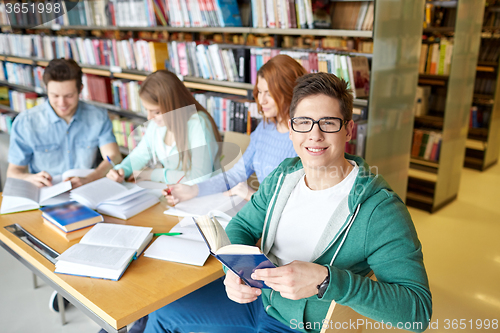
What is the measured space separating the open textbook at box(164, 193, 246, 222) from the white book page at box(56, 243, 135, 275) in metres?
0.29

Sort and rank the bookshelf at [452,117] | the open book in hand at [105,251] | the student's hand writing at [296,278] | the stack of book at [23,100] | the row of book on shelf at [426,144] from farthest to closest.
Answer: the stack of book at [23,100] < the row of book on shelf at [426,144] < the bookshelf at [452,117] < the open book in hand at [105,251] < the student's hand writing at [296,278]

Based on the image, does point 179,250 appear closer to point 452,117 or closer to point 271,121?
point 271,121

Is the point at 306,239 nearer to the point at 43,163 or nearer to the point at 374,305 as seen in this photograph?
the point at 374,305

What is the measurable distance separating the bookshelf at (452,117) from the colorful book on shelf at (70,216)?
2.95 metres

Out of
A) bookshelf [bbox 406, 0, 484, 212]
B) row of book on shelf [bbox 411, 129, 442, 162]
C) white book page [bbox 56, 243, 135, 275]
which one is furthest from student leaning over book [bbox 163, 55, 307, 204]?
row of book on shelf [bbox 411, 129, 442, 162]

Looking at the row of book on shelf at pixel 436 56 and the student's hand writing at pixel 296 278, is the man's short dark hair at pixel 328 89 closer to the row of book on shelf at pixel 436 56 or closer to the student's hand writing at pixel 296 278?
the student's hand writing at pixel 296 278

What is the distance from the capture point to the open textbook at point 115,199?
173 cm

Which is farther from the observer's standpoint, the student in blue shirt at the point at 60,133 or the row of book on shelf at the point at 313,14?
the row of book on shelf at the point at 313,14

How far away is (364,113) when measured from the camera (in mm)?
2631

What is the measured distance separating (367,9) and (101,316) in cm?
242

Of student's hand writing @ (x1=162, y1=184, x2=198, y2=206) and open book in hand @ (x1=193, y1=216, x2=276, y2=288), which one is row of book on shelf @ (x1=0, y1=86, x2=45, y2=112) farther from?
open book in hand @ (x1=193, y1=216, x2=276, y2=288)

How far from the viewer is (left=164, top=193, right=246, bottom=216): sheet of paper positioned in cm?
151

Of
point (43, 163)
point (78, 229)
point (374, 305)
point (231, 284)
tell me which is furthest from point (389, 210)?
point (43, 163)

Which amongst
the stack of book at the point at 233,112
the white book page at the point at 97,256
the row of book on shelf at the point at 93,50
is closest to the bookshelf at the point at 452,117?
the stack of book at the point at 233,112
